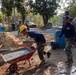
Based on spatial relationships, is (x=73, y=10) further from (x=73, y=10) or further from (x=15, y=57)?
(x=15, y=57)

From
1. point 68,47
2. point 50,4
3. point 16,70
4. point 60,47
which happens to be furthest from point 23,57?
point 50,4

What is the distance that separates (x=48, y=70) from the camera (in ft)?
24.7

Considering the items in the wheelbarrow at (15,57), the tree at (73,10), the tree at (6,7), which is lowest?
the wheelbarrow at (15,57)

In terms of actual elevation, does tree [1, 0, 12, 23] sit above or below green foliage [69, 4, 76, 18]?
above

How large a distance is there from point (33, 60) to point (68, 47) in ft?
6.03

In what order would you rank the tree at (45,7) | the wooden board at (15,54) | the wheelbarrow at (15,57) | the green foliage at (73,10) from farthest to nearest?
the tree at (45,7)
the green foliage at (73,10)
the wooden board at (15,54)
the wheelbarrow at (15,57)

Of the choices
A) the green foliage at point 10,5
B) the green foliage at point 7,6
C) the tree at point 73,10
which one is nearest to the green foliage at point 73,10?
the tree at point 73,10

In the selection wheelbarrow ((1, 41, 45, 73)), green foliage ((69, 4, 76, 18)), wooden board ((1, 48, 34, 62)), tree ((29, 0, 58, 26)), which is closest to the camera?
wheelbarrow ((1, 41, 45, 73))

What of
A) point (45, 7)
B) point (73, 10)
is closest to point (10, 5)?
point (45, 7)

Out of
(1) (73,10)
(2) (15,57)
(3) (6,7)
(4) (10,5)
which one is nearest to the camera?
(2) (15,57)

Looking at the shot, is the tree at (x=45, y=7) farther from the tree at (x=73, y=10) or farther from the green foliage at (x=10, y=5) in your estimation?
the tree at (x=73, y=10)

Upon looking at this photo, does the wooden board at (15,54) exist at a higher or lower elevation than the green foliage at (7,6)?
lower

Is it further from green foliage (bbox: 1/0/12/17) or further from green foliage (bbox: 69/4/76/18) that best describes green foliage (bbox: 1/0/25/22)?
green foliage (bbox: 69/4/76/18)

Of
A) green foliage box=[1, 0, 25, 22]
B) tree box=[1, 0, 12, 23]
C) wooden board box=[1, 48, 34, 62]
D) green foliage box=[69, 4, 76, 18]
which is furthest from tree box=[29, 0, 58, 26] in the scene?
wooden board box=[1, 48, 34, 62]
